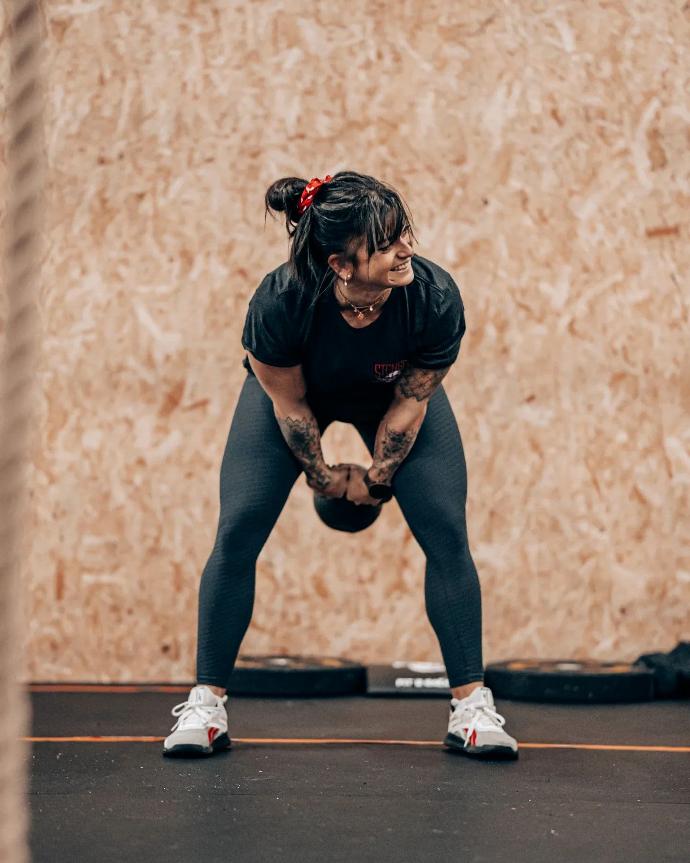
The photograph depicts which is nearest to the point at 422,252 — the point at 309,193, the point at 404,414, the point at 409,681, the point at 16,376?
the point at 409,681

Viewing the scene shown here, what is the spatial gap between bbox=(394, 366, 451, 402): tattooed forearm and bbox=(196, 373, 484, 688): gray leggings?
9 centimetres

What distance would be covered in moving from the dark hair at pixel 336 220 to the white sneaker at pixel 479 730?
2.45 ft

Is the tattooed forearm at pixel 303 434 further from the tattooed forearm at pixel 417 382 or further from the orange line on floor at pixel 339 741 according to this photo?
the orange line on floor at pixel 339 741

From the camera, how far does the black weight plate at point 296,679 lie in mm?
2736

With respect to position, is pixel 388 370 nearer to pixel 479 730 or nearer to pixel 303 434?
pixel 303 434

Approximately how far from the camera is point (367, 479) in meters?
2.03

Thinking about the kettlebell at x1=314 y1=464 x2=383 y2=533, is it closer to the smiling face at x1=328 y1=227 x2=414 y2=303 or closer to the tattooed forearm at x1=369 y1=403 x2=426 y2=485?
the tattooed forearm at x1=369 y1=403 x2=426 y2=485

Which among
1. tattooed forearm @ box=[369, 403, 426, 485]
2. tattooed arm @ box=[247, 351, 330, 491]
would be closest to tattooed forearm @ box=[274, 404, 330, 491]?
tattooed arm @ box=[247, 351, 330, 491]

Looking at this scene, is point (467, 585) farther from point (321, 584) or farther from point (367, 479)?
point (321, 584)

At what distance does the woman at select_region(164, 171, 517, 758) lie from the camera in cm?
184

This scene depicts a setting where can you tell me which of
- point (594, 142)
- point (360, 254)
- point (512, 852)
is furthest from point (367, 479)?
point (594, 142)

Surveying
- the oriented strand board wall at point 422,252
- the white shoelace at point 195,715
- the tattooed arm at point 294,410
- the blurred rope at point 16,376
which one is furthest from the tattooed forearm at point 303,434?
the blurred rope at point 16,376

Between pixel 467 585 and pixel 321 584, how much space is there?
108 cm

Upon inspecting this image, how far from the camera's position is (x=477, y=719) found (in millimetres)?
1949
